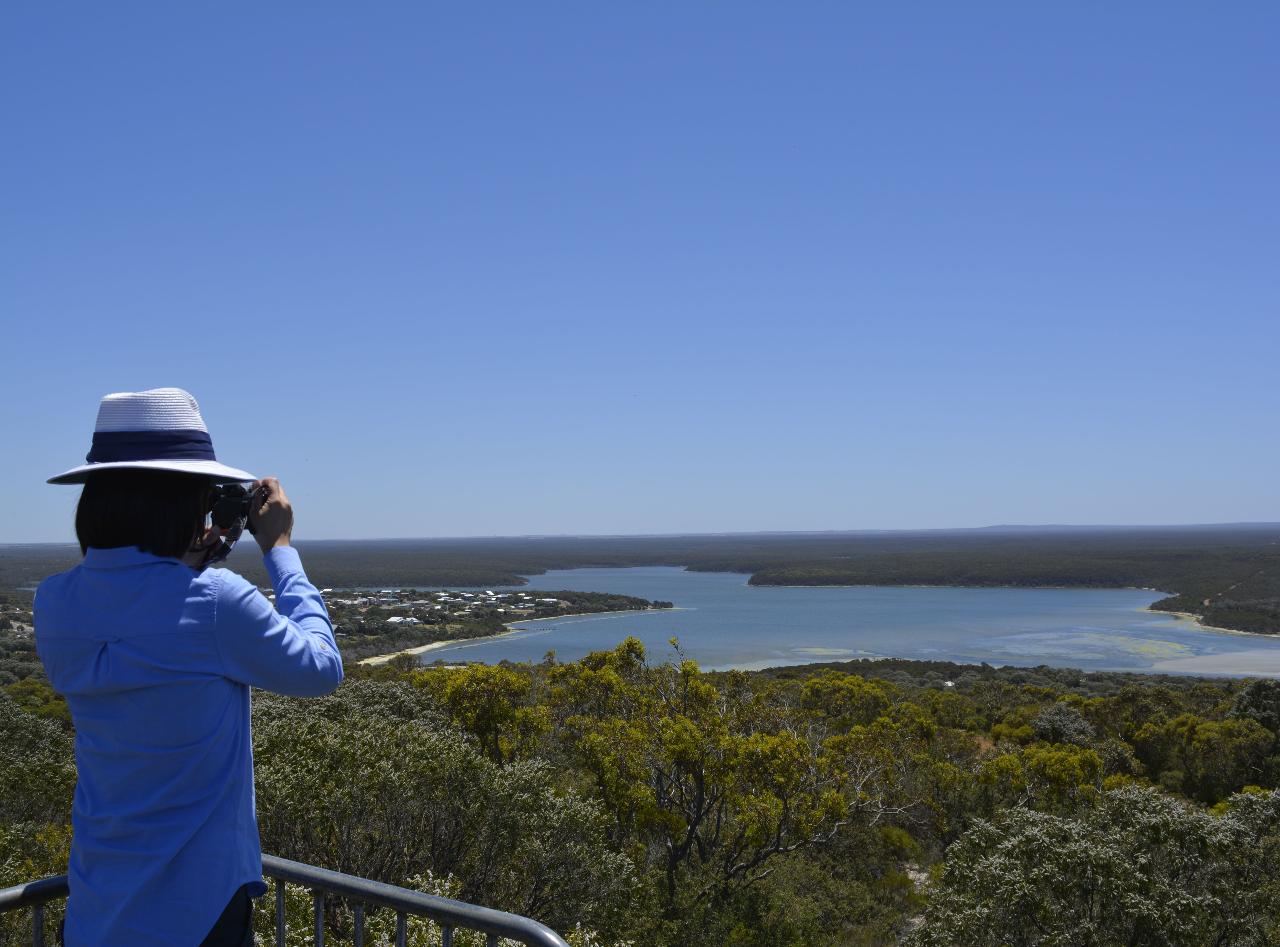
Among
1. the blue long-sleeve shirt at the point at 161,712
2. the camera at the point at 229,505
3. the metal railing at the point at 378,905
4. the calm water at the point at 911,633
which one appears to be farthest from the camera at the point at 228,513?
the calm water at the point at 911,633

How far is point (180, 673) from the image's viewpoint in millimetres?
1587

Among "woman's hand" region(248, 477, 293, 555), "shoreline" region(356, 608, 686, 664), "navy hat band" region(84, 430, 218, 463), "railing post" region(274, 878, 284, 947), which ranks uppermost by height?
"navy hat band" region(84, 430, 218, 463)

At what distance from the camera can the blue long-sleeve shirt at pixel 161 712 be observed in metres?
1.59

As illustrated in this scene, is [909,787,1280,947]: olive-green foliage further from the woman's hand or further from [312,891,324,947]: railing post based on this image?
the woman's hand

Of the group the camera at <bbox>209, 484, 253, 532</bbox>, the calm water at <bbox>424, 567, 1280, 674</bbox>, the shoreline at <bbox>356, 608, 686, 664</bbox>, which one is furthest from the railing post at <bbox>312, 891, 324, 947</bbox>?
the shoreline at <bbox>356, 608, 686, 664</bbox>

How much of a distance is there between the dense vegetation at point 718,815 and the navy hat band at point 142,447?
5.83m

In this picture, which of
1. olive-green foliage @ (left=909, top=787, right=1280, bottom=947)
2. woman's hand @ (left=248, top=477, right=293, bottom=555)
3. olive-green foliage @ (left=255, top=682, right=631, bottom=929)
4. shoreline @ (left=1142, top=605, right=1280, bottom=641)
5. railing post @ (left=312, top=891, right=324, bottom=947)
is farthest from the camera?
shoreline @ (left=1142, top=605, right=1280, bottom=641)

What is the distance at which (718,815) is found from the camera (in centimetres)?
1230

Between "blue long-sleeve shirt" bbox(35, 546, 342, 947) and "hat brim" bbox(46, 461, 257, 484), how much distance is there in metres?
0.14

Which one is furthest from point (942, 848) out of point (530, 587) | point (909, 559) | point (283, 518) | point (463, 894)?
point (909, 559)

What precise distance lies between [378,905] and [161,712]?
0.81m

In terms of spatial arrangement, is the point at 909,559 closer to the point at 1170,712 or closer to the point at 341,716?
the point at 1170,712

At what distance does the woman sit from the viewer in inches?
62.6

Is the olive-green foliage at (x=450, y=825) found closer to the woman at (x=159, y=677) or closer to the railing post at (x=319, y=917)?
the railing post at (x=319, y=917)
